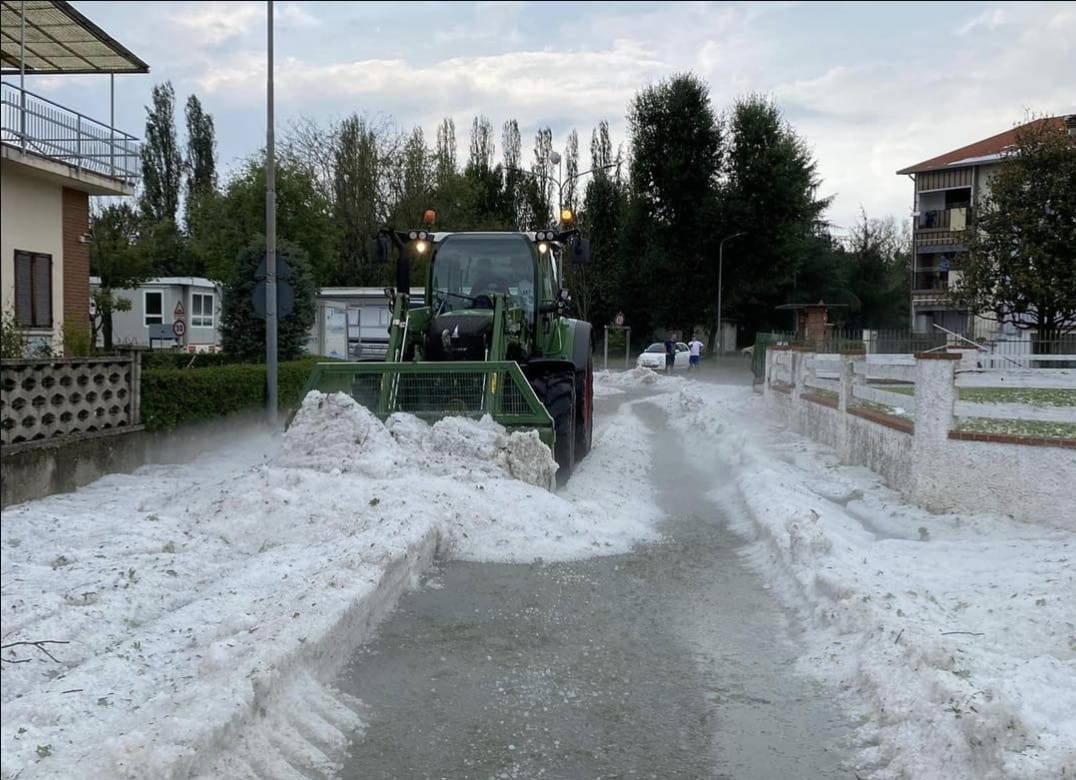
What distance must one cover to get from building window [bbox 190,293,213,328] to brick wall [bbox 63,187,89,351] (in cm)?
2273

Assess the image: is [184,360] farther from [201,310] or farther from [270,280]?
[201,310]

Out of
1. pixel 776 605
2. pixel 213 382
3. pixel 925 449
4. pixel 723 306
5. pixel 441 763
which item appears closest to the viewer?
pixel 441 763

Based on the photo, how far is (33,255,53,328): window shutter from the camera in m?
17.3

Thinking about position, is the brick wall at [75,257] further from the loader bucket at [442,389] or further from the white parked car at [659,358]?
the white parked car at [659,358]

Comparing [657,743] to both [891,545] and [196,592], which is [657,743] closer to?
[196,592]

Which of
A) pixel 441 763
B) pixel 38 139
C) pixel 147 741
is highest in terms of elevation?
pixel 38 139

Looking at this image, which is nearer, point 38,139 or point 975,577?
point 975,577

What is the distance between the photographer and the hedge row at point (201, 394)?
12305 millimetres

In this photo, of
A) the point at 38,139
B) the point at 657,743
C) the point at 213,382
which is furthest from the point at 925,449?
the point at 38,139

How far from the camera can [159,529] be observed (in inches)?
289

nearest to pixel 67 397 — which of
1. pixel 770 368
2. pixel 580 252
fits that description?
pixel 580 252

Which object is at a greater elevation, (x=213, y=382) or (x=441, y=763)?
(x=213, y=382)

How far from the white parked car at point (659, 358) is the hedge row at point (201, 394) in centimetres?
2649

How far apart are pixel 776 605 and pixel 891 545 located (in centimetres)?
178
